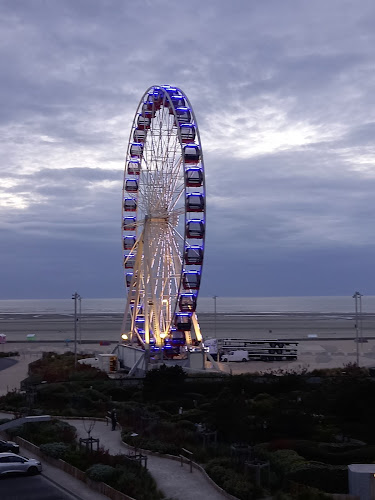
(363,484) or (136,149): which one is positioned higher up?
(136,149)

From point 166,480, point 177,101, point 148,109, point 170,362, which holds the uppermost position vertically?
point 148,109

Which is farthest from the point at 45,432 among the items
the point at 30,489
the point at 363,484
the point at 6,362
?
the point at 6,362

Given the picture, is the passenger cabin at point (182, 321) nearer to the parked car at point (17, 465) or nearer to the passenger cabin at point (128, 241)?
the passenger cabin at point (128, 241)

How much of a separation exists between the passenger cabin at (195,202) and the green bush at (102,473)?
23729 mm

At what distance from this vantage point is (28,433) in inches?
920

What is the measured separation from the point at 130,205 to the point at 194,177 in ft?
32.4

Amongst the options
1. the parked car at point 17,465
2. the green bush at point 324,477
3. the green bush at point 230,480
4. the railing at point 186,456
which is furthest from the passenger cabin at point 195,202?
the green bush at point 324,477

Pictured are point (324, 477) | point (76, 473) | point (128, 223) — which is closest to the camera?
point (324, 477)

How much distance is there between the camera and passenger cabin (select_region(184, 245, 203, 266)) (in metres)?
40.4

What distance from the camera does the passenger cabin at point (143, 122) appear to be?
154ft

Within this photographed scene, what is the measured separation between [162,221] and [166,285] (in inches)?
163

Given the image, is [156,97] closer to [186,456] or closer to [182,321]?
[182,321]

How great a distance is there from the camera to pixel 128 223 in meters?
48.8

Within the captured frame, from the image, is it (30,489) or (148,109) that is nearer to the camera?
(30,489)
